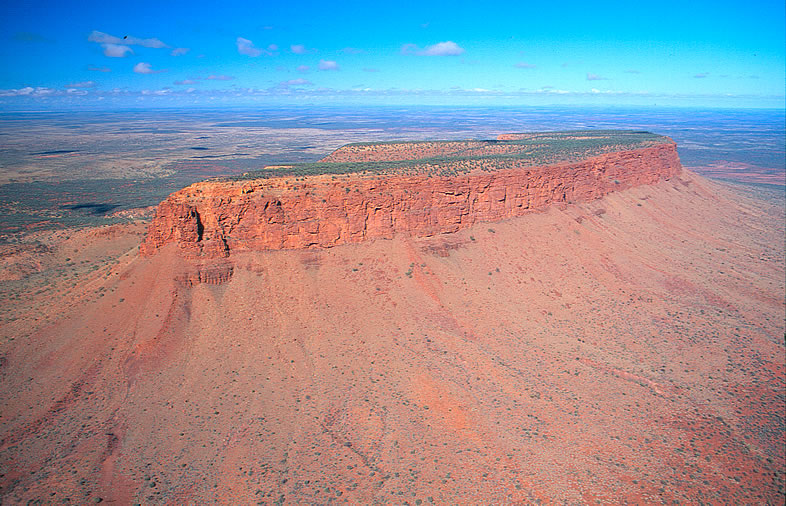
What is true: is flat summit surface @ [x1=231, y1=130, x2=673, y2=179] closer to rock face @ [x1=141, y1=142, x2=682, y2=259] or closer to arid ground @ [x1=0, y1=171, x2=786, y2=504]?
rock face @ [x1=141, y1=142, x2=682, y2=259]

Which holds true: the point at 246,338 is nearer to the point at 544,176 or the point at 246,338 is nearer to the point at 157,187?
the point at 544,176

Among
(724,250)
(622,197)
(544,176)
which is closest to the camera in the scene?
(544,176)

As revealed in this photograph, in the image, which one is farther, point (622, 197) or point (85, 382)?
point (622, 197)

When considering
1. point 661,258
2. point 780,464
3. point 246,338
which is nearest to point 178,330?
point 246,338

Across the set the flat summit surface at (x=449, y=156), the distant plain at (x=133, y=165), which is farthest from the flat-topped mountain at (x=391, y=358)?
the distant plain at (x=133, y=165)

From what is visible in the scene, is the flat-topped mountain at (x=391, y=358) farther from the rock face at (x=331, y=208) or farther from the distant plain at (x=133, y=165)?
the distant plain at (x=133, y=165)

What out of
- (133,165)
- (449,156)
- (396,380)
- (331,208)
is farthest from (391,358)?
(133,165)

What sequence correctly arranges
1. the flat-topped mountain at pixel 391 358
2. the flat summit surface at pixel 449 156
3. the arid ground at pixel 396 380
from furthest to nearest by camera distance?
the flat summit surface at pixel 449 156
the flat-topped mountain at pixel 391 358
the arid ground at pixel 396 380
